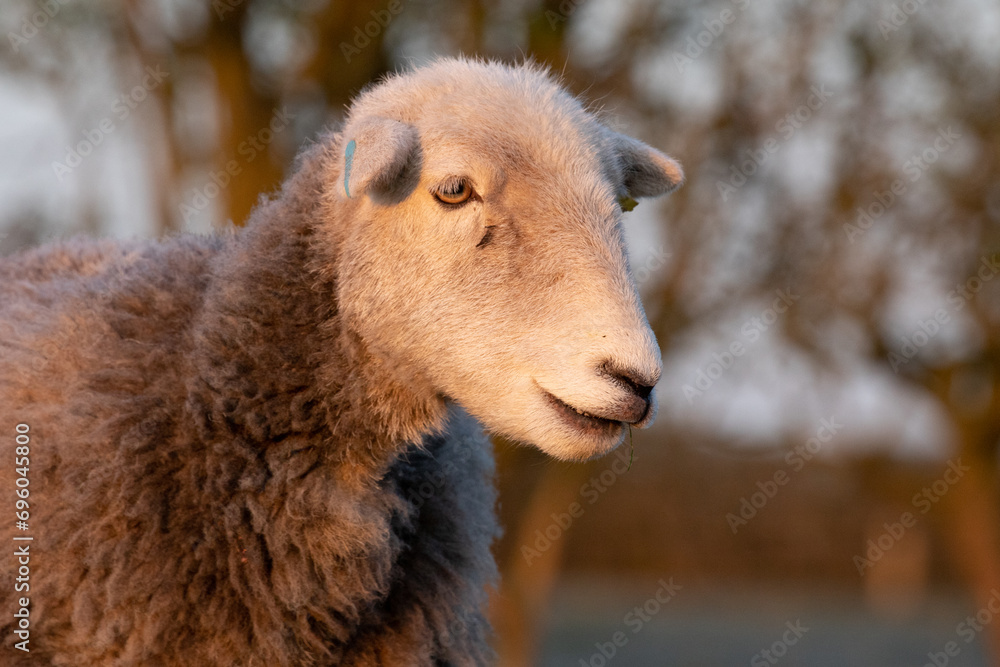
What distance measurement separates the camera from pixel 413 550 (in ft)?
10.6

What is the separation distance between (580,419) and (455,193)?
74 centimetres

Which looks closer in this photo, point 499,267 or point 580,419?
point 580,419

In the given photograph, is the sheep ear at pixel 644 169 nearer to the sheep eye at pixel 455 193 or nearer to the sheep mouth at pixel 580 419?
the sheep eye at pixel 455 193

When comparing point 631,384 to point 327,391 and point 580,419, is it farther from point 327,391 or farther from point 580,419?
point 327,391

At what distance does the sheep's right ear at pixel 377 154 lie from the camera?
281cm

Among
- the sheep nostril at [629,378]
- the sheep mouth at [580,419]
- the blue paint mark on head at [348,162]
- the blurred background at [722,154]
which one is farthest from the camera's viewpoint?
the blurred background at [722,154]

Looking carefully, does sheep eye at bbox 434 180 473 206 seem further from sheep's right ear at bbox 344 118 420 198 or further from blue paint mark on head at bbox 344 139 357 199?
blue paint mark on head at bbox 344 139 357 199

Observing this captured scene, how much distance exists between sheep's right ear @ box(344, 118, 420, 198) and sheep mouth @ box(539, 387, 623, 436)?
74 cm

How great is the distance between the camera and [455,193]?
295cm

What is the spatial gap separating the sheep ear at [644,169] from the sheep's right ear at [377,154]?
0.82 meters

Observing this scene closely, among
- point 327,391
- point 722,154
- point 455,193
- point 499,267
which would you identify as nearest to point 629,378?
point 499,267

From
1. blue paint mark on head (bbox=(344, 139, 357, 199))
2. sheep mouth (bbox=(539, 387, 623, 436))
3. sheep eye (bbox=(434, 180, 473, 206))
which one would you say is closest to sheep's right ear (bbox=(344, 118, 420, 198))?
blue paint mark on head (bbox=(344, 139, 357, 199))

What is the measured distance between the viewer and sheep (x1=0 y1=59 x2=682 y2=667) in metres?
2.80

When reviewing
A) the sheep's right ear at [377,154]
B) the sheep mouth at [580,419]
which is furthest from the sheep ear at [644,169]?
the sheep mouth at [580,419]
